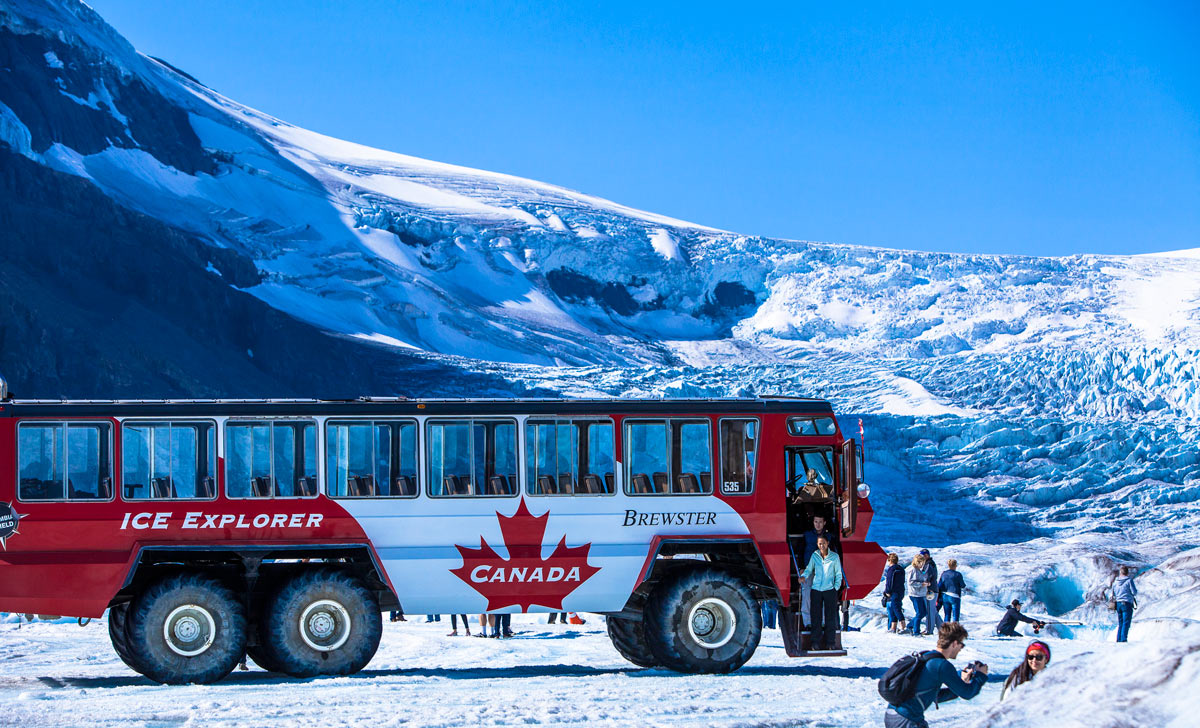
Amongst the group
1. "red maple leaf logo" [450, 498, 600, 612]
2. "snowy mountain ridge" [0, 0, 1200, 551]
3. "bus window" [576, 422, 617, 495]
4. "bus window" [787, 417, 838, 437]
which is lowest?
"red maple leaf logo" [450, 498, 600, 612]

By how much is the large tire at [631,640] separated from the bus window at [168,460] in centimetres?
479

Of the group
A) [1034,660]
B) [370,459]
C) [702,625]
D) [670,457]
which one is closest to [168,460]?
[370,459]

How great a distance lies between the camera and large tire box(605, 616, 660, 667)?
47.6ft

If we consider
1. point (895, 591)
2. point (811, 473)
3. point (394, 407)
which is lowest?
point (895, 591)

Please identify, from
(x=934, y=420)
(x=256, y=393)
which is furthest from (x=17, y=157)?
(x=934, y=420)

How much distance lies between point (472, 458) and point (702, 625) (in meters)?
2.94

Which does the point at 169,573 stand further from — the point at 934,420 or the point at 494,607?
the point at 934,420

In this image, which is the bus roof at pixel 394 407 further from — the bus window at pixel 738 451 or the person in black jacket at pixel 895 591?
the person in black jacket at pixel 895 591

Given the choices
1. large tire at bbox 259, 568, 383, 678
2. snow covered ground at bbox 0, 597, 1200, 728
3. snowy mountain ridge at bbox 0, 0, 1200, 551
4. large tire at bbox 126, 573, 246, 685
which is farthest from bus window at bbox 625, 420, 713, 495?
snowy mountain ridge at bbox 0, 0, 1200, 551

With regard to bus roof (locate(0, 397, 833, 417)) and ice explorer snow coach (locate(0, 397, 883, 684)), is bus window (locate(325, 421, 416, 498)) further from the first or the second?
bus roof (locate(0, 397, 833, 417))

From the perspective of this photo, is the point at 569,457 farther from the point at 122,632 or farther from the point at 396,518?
the point at 122,632

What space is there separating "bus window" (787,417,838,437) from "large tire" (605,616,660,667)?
2.74m

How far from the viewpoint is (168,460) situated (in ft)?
42.9

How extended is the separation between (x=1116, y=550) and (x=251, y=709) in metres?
36.2
